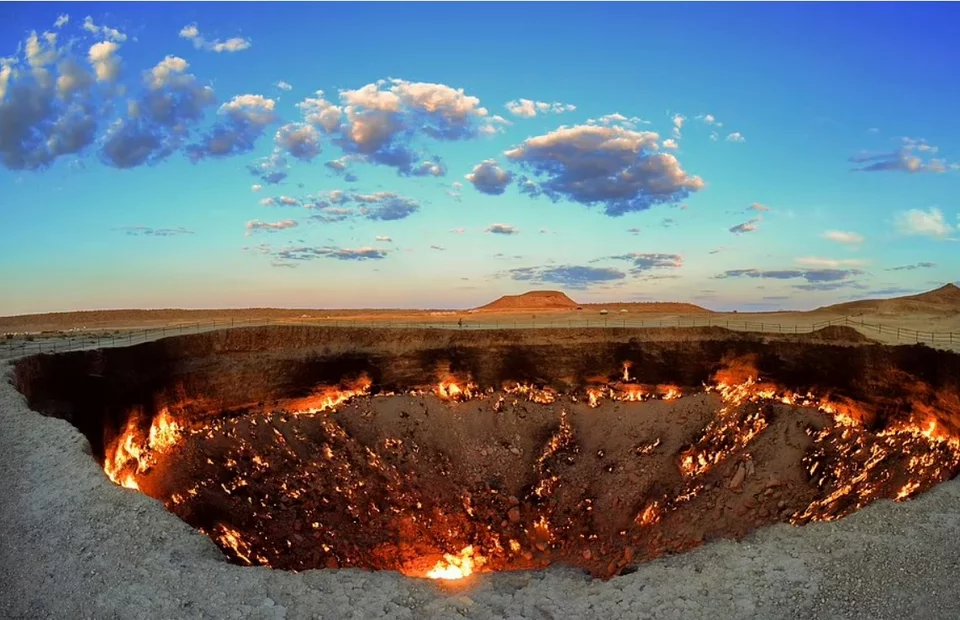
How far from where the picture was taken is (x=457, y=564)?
2414cm

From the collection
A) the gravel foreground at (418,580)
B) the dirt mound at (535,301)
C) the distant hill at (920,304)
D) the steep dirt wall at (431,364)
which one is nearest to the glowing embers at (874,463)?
the steep dirt wall at (431,364)

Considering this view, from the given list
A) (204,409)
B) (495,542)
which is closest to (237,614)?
(495,542)

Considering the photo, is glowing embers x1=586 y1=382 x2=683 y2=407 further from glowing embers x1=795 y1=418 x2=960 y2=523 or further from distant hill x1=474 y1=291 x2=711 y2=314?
distant hill x1=474 y1=291 x2=711 y2=314

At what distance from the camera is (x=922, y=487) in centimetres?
2056

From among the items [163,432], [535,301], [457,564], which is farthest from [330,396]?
[535,301]

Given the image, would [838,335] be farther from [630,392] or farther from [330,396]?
[330,396]

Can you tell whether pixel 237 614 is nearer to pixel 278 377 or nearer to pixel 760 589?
pixel 760 589

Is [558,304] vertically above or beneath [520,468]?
above

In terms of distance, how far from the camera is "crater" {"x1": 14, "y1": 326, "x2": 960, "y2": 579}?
2375 centimetres

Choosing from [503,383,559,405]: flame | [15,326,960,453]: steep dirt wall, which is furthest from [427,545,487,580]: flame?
[15,326,960,453]: steep dirt wall

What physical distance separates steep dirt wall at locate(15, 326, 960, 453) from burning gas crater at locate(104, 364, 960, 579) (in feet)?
2.54

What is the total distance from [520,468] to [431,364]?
26.6 ft

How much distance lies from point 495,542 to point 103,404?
17108 millimetres

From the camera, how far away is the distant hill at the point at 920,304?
6047 cm
